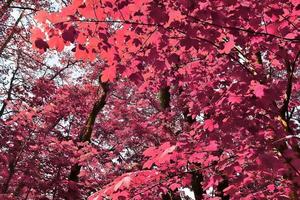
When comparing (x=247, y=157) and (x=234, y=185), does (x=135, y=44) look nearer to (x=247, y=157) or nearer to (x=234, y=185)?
(x=247, y=157)

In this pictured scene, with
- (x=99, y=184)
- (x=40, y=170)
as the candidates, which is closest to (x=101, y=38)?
(x=40, y=170)

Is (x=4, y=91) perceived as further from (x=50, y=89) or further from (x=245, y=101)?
(x=245, y=101)

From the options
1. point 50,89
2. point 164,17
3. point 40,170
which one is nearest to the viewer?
point 164,17

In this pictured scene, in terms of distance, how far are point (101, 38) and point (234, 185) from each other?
3.15m

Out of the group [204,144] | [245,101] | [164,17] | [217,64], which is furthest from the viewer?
[217,64]


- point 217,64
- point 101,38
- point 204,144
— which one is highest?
point 217,64

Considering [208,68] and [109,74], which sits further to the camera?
[208,68]

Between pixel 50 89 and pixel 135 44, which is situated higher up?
pixel 50 89

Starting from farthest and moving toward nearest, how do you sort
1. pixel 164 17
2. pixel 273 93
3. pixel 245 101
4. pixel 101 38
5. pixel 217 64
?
pixel 217 64
pixel 245 101
pixel 273 93
pixel 101 38
pixel 164 17

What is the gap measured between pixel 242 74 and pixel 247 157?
125 centimetres

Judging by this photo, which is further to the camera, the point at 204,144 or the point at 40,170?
the point at 40,170

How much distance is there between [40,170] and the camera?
10258mm

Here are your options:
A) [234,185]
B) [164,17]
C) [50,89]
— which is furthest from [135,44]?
[50,89]

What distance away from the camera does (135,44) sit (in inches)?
171
